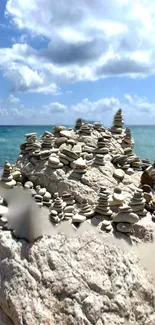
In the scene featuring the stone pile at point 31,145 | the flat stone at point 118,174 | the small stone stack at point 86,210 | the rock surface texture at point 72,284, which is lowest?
the rock surface texture at point 72,284

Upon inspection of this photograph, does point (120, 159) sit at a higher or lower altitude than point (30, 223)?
higher

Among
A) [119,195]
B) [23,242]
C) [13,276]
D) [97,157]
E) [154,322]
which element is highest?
[97,157]

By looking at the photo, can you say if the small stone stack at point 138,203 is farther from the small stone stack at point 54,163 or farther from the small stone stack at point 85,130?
the small stone stack at point 85,130

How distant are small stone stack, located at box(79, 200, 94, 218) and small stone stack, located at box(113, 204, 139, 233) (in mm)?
372

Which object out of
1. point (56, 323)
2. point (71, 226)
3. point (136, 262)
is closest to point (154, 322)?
point (136, 262)

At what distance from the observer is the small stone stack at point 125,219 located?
5363mm

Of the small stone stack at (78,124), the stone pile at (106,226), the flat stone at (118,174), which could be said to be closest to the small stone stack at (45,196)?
the stone pile at (106,226)

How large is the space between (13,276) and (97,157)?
2.57m

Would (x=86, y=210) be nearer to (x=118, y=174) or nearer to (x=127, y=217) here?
(x=127, y=217)

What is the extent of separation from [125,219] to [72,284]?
46.7 inches

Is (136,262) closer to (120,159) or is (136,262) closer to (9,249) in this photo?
(9,249)

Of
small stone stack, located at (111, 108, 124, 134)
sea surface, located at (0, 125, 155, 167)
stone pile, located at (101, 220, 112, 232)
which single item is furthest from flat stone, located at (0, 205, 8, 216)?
sea surface, located at (0, 125, 155, 167)

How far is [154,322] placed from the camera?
15.9 ft

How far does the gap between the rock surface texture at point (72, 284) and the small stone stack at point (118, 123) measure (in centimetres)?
348
